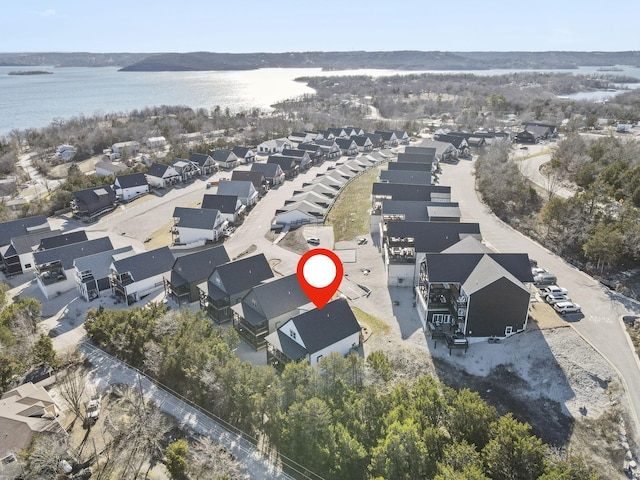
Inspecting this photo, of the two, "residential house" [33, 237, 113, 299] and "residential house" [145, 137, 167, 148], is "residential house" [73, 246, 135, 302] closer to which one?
"residential house" [33, 237, 113, 299]

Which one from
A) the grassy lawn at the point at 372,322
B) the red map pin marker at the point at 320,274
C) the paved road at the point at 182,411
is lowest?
the grassy lawn at the point at 372,322

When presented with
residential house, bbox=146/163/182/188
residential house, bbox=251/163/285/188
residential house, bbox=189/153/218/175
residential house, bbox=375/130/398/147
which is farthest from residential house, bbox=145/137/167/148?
residential house, bbox=375/130/398/147

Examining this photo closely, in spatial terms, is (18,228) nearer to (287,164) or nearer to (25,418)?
(25,418)

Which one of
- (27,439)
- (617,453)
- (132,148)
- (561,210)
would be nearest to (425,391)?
(617,453)

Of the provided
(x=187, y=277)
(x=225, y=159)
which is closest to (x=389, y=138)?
(x=225, y=159)

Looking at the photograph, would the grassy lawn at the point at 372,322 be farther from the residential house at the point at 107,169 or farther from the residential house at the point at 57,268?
the residential house at the point at 107,169

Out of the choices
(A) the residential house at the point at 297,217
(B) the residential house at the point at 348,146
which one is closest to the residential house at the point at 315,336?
(A) the residential house at the point at 297,217
